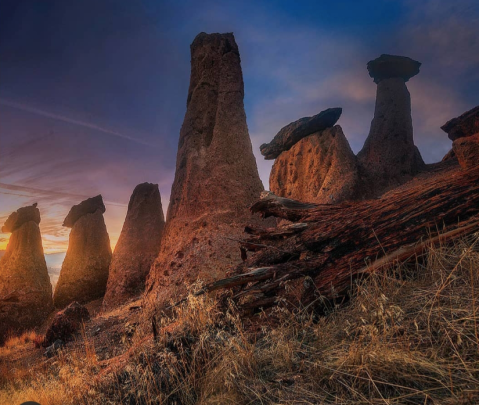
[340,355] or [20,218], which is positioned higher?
[20,218]

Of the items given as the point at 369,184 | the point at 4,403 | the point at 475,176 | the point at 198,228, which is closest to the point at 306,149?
the point at 369,184

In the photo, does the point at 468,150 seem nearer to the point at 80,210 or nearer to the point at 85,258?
the point at 85,258

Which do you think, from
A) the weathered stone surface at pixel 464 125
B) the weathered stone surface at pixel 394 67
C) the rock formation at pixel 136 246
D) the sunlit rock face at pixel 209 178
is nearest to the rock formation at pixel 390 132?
the weathered stone surface at pixel 394 67

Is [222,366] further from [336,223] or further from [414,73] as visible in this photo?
[414,73]

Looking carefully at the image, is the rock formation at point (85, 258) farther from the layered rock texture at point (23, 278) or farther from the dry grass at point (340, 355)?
the dry grass at point (340, 355)

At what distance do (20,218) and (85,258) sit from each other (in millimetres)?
3985

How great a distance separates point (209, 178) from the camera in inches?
Answer: 311

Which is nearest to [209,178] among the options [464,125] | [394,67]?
[464,125]

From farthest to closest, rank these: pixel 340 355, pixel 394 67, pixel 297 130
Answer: pixel 394 67, pixel 297 130, pixel 340 355

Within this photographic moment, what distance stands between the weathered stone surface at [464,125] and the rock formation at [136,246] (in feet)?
41.6

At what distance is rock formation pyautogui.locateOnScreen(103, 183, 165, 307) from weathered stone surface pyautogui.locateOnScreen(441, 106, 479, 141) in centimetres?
1267

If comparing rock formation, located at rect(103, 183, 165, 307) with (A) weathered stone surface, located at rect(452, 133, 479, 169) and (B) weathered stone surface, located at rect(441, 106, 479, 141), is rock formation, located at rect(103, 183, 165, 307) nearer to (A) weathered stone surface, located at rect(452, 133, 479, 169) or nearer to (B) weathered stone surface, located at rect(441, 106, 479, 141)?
(A) weathered stone surface, located at rect(452, 133, 479, 169)

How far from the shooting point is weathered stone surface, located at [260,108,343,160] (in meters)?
13.2

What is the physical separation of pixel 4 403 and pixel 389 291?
5379 mm
